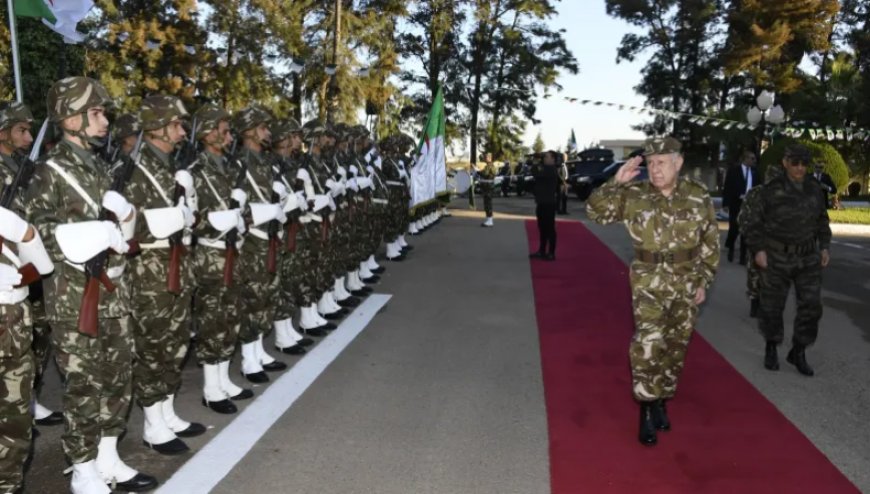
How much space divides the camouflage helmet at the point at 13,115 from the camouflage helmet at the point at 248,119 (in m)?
1.54

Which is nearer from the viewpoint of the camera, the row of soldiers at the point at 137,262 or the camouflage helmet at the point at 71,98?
the row of soldiers at the point at 137,262

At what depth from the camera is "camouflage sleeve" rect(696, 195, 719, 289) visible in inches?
190

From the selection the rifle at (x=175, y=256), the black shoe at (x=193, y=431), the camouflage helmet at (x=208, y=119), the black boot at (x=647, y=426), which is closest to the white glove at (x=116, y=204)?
the rifle at (x=175, y=256)

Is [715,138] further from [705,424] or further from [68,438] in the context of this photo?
[68,438]

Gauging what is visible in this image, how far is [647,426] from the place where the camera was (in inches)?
187

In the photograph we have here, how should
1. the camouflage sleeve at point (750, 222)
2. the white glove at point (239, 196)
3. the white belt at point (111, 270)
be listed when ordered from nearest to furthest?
the white belt at point (111, 270) < the white glove at point (239, 196) < the camouflage sleeve at point (750, 222)

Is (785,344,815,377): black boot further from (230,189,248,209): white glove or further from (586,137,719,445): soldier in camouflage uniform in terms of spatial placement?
(230,189,248,209): white glove

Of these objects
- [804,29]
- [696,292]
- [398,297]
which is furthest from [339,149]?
[804,29]

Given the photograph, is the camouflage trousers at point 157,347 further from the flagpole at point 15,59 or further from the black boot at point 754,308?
the black boot at point 754,308

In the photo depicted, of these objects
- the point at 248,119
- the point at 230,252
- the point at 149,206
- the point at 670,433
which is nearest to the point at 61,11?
the point at 248,119

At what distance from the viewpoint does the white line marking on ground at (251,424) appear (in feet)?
13.5

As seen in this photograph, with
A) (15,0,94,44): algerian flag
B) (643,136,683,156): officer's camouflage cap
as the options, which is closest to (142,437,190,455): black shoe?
(643,136,683,156): officer's camouflage cap

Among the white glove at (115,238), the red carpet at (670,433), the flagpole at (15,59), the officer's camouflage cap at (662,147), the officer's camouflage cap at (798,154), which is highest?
the flagpole at (15,59)

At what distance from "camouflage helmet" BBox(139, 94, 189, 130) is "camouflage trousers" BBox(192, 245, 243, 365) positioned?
99 centimetres
